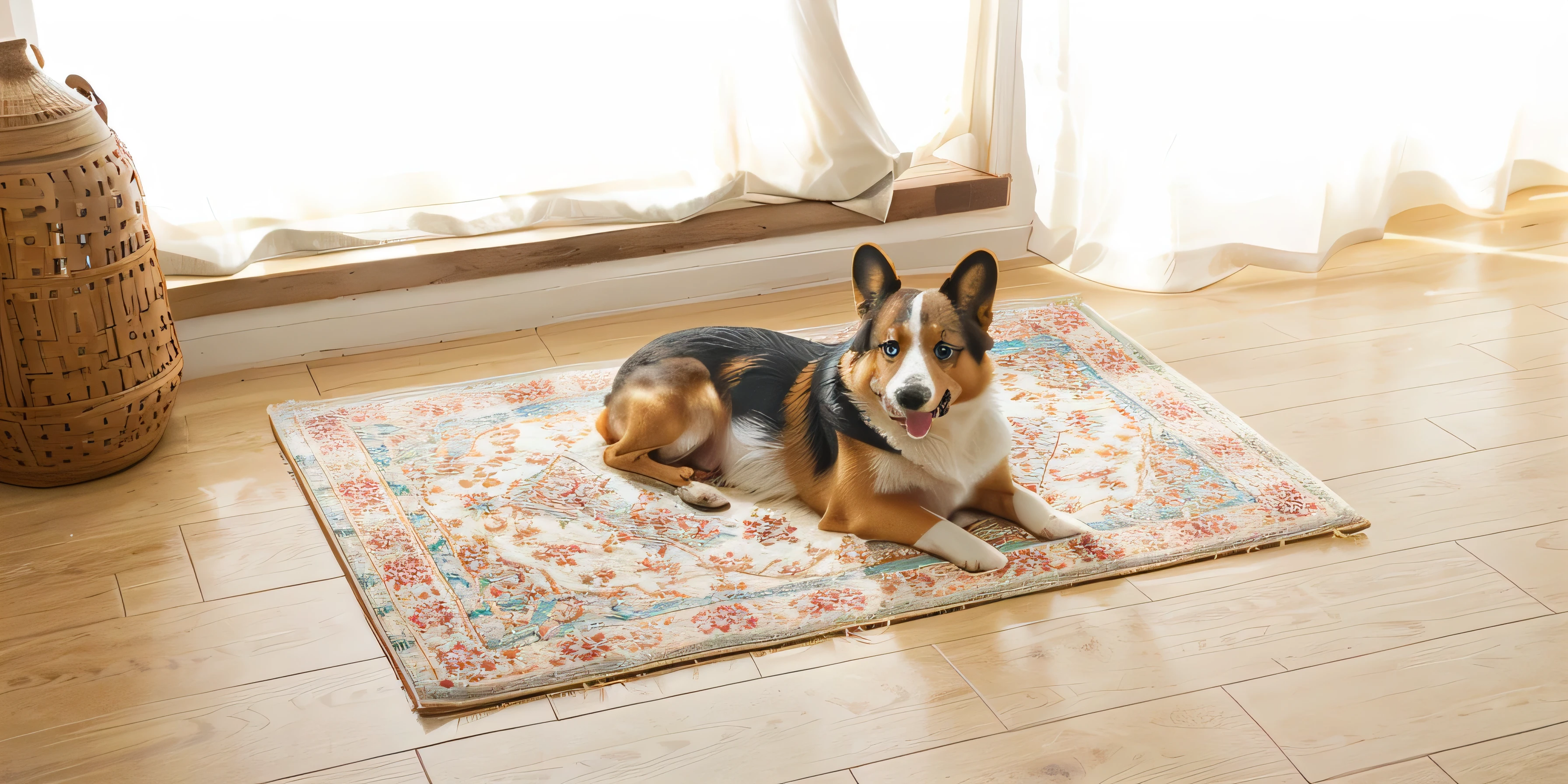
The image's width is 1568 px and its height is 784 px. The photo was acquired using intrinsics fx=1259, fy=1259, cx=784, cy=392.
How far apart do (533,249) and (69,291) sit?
37.7 inches

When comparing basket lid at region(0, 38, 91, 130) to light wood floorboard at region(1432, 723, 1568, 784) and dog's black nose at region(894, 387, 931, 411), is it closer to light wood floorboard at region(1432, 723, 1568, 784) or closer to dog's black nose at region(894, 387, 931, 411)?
dog's black nose at region(894, 387, 931, 411)

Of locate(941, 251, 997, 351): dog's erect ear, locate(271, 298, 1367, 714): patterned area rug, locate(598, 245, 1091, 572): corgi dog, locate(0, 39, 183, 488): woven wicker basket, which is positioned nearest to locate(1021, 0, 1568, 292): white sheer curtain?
locate(271, 298, 1367, 714): patterned area rug

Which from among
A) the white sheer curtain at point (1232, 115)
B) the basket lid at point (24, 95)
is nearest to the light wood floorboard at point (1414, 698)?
the white sheer curtain at point (1232, 115)

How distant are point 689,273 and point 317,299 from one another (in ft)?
2.63

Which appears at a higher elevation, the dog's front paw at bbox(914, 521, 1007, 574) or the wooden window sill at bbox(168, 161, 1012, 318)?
the wooden window sill at bbox(168, 161, 1012, 318)

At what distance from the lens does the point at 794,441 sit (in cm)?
197

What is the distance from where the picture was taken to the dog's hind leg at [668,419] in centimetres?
201

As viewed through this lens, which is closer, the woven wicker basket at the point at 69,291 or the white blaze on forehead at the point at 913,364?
the white blaze on forehead at the point at 913,364

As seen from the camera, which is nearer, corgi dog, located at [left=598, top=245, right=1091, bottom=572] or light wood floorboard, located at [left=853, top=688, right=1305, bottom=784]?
light wood floorboard, located at [left=853, top=688, right=1305, bottom=784]

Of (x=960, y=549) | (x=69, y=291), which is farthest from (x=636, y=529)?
(x=69, y=291)

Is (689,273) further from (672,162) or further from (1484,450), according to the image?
(1484,450)

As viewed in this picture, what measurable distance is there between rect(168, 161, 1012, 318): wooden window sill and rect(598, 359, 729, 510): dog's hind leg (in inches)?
29.5

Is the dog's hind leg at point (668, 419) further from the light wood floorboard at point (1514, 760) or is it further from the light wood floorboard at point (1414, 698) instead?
the light wood floorboard at point (1514, 760)

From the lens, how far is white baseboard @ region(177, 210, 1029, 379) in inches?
102
